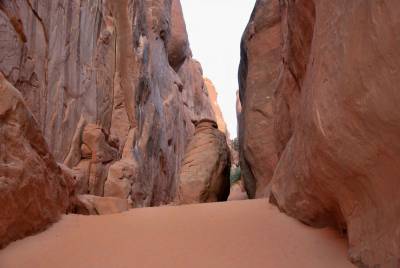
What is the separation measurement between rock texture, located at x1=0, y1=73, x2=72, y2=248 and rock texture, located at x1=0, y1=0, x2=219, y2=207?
2.86m

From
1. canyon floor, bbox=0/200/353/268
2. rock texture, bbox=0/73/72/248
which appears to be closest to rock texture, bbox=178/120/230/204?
canyon floor, bbox=0/200/353/268

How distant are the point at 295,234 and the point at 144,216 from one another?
1.66 m

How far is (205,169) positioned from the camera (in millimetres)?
8828

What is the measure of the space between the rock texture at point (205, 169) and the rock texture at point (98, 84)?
6.08 feet

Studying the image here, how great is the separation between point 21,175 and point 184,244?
1420 mm

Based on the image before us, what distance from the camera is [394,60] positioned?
70.2 inches

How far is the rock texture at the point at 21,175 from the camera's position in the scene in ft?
9.37

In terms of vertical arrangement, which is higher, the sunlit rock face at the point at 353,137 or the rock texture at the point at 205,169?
the sunlit rock face at the point at 353,137

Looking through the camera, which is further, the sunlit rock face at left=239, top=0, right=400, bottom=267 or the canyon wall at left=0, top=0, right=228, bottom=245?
the canyon wall at left=0, top=0, right=228, bottom=245

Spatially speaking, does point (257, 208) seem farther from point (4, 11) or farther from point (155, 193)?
point (155, 193)

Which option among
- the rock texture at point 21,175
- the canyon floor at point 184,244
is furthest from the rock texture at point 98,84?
the canyon floor at point 184,244

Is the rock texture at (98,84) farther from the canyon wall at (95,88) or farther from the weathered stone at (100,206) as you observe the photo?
the weathered stone at (100,206)

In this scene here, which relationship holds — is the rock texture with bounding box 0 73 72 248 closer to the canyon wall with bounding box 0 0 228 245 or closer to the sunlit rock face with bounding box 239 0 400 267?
the canyon wall with bounding box 0 0 228 245

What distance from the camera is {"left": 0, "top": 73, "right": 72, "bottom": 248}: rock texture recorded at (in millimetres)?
2857
